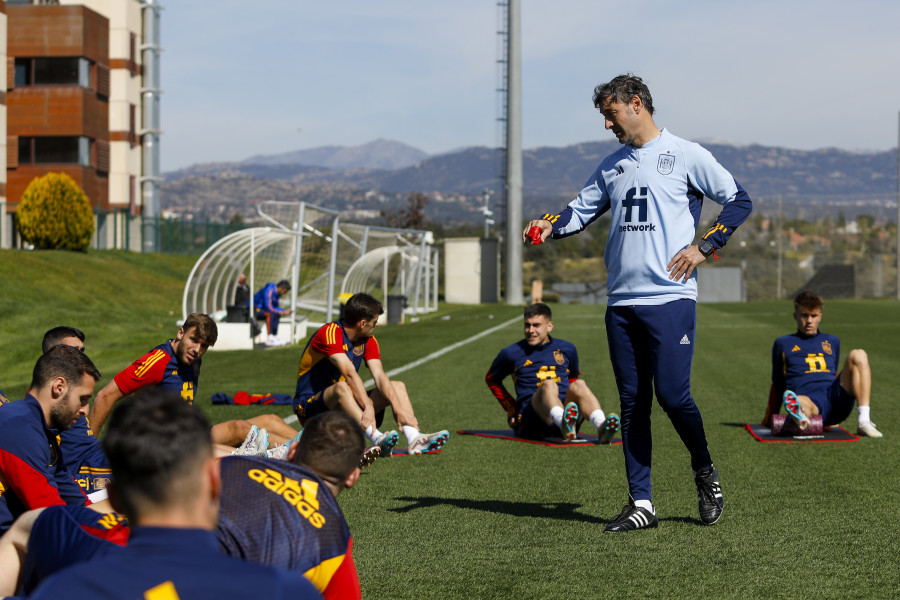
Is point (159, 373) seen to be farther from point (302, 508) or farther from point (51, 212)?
point (51, 212)

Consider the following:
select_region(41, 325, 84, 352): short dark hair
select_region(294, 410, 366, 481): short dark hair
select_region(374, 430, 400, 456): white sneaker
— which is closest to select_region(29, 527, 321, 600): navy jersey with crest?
select_region(294, 410, 366, 481): short dark hair

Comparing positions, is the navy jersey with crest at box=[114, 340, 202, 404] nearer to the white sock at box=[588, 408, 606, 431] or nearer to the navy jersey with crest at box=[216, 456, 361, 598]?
the white sock at box=[588, 408, 606, 431]

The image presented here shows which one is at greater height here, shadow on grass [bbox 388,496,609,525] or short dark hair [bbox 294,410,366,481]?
short dark hair [bbox 294,410,366,481]

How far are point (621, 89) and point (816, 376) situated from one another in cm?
433

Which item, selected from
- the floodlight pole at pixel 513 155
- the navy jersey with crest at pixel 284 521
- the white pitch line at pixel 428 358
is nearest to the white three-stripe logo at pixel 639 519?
the navy jersey with crest at pixel 284 521

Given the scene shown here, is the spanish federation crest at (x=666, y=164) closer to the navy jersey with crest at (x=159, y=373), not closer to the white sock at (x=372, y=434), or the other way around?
the white sock at (x=372, y=434)

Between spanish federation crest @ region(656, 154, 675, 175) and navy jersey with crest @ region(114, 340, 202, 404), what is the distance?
124 inches

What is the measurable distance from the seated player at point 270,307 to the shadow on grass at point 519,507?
1577 centimetres

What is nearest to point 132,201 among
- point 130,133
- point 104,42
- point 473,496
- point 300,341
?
point 130,133

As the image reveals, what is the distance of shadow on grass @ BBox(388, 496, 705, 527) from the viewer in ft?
18.3

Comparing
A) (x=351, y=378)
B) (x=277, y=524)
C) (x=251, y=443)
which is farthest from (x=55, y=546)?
(x=351, y=378)

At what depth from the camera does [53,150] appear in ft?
159

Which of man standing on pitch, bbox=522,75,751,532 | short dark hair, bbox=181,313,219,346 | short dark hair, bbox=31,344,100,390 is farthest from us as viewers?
short dark hair, bbox=181,313,219,346

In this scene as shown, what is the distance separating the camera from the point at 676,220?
519 centimetres
